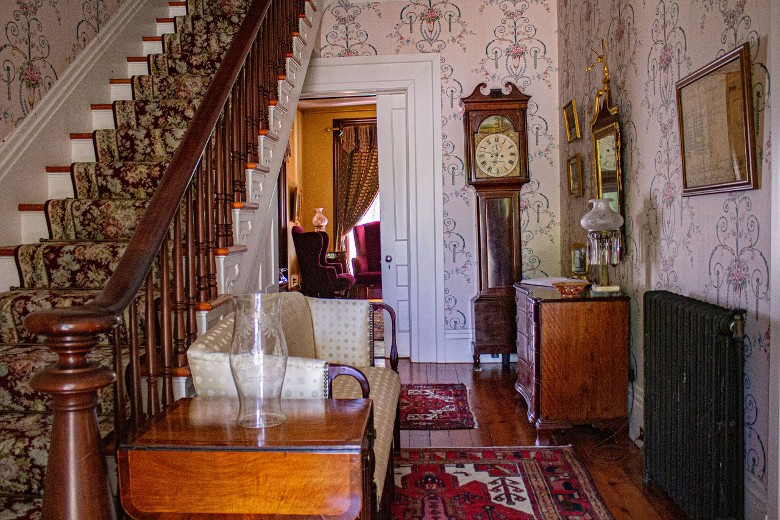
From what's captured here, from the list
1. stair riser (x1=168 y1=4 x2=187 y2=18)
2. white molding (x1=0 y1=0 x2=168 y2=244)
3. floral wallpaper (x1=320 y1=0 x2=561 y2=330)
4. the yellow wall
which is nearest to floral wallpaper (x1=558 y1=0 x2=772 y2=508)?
floral wallpaper (x1=320 y1=0 x2=561 y2=330)

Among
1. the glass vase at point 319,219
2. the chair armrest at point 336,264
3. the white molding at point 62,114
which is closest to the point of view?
the white molding at point 62,114

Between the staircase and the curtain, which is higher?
the curtain

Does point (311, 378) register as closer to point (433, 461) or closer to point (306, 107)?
point (433, 461)

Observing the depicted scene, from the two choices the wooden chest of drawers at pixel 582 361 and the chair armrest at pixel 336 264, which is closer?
the wooden chest of drawers at pixel 582 361

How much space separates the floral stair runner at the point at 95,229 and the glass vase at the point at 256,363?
77 centimetres

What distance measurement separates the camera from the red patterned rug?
2348 mm

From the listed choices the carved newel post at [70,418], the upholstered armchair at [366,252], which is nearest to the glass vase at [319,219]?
the upholstered armchair at [366,252]

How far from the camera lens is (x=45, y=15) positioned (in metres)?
3.31

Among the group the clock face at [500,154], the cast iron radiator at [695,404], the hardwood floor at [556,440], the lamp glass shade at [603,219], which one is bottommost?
the hardwood floor at [556,440]

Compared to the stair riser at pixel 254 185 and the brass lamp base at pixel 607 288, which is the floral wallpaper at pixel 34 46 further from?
the brass lamp base at pixel 607 288

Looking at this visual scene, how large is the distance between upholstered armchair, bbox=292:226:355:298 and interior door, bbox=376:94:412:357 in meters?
3.03

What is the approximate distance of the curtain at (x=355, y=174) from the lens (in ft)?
32.9

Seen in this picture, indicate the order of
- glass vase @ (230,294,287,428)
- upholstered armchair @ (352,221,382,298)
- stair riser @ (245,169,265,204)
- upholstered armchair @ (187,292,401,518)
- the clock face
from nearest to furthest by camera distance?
glass vase @ (230,294,287,428)
upholstered armchair @ (187,292,401,518)
stair riser @ (245,169,265,204)
the clock face
upholstered armchair @ (352,221,382,298)

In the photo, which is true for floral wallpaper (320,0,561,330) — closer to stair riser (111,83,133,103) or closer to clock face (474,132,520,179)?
clock face (474,132,520,179)
